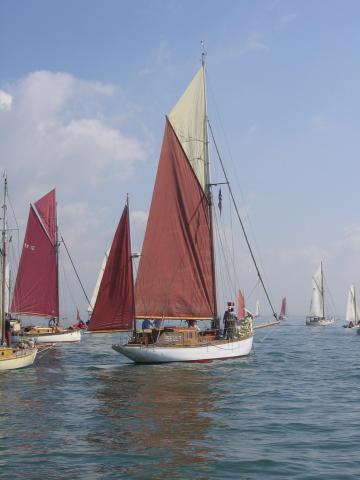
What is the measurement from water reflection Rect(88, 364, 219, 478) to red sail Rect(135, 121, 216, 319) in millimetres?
6669

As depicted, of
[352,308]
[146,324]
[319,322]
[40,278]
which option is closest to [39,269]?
[40,278]

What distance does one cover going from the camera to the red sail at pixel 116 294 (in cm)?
3853

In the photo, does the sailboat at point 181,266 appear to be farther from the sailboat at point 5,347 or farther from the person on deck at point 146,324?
the sailboat at point 5,347

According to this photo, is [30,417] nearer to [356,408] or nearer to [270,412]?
[270,412]

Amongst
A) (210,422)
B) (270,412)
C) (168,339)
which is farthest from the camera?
(168,339)

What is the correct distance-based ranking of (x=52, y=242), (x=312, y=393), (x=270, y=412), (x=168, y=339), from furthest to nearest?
(x=52, y=242), (x=168, y=339), (x=312, y=393), (x=270, y=412)

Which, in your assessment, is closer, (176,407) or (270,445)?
(270,445)

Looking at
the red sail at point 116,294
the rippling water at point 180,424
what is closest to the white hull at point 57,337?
the red sail at point 116,294

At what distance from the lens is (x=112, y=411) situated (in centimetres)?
2238

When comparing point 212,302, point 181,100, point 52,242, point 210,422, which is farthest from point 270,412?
point 52,242

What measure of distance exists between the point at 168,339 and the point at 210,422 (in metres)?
17.9

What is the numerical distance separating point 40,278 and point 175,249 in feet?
84.2

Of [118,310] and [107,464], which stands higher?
[118,310]

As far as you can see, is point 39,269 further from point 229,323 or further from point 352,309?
point 352,309
